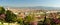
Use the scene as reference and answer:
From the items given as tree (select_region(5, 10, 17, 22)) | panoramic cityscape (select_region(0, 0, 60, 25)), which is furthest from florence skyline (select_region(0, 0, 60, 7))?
tree (select_region(5, 10, 17, 22))

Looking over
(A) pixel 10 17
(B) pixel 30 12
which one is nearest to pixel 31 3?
(B) pixel 30 12

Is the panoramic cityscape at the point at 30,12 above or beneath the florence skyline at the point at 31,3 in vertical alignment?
beneath

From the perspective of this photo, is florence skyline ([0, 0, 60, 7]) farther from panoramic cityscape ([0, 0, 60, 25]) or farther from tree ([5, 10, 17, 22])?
tree ([5, 10, 17, 22])

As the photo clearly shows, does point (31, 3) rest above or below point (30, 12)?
above

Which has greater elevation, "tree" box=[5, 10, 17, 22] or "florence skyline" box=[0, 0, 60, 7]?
"florence skyline" box=[0, 0, 60, 7]

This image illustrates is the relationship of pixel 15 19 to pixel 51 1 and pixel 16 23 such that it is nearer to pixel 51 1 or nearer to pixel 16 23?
pixel 16 23

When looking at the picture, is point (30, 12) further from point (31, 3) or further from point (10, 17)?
point (10, 17)

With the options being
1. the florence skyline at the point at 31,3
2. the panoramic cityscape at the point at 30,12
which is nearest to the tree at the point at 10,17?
the panoramic cityscape at the point at 30,12

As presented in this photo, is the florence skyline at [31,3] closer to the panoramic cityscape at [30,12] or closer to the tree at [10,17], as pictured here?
the panoramic cityscape at [30,12]
